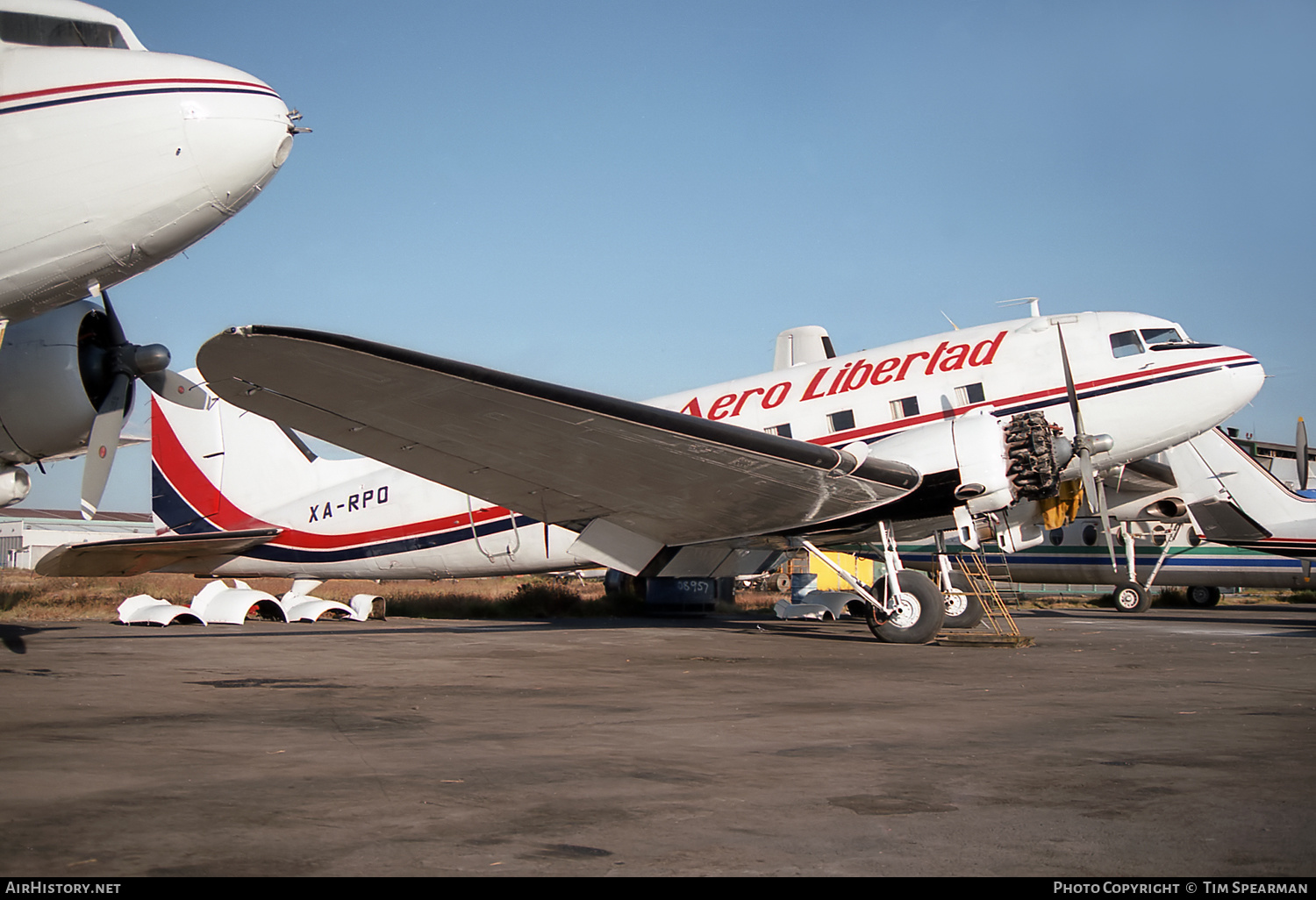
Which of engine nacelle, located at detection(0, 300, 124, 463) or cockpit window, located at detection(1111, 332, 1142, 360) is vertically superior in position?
cockpit window, located at detection(1111, 332, 1142, 360)

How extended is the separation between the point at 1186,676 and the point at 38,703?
37.1 feet

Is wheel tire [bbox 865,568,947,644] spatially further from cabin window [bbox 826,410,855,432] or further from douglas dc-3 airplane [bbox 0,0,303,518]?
douglas dc-3 airplane [bbox 0,0,303,518]

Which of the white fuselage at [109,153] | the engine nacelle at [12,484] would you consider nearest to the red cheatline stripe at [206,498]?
the engine nacelle at [12,484]

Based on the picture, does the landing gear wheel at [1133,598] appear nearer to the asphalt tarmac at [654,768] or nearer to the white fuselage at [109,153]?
the asphalt tarmac at [654,768]

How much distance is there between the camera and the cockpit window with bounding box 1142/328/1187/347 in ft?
52.6

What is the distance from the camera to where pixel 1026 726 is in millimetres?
7191

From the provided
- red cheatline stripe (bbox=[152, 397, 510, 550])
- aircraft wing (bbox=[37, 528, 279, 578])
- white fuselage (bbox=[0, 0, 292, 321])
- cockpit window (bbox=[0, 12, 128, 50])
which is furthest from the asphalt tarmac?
red cheatline stripe (bbox=[152, 397, 510, 550])

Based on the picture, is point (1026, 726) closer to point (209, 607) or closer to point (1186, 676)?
point (1186, 676)

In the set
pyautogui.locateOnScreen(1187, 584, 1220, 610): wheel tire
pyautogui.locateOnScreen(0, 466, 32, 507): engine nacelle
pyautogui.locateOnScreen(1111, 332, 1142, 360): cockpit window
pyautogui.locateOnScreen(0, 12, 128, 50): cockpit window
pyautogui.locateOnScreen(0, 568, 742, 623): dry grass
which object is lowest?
pyautogui.locateOnScreen(1187, 584, 1220, 610): wheel tire

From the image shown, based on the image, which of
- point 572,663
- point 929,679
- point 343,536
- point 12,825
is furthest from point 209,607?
point 12,825

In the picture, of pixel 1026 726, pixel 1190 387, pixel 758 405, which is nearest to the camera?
pixel 1026 726

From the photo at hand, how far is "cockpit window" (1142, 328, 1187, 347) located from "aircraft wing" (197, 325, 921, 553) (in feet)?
17.4

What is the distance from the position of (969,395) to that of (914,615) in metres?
3.89

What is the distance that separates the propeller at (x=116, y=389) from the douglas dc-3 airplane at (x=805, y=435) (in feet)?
1.48
